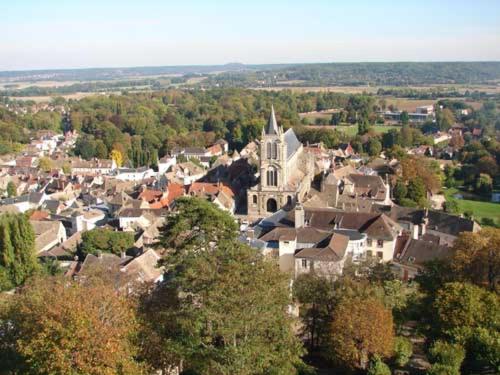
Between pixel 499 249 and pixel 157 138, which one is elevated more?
pixel 499 249

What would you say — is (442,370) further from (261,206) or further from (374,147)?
(374,147)

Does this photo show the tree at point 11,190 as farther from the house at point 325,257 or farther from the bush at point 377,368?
the bush at point 377,368

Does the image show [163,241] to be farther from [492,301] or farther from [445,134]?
[445,134]

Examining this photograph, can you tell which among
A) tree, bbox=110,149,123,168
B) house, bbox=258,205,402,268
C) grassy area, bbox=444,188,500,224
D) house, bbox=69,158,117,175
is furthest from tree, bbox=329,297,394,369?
tree, bbox=110,149,123,168

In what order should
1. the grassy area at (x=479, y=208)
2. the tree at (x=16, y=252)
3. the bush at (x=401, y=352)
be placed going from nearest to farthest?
the bush at (x=401, y=352) → the tree at (x=16, y=252) → the grassy area at (x=479, y=208)

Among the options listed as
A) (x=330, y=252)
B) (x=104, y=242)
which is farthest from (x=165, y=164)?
(x=330, y=252)

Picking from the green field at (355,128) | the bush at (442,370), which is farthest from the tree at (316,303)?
the green field at (355,128)

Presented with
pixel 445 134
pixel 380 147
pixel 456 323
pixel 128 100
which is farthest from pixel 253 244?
pixel 128 100
